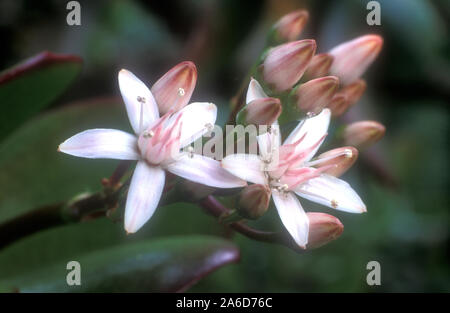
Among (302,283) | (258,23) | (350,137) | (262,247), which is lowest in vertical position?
(302,283)

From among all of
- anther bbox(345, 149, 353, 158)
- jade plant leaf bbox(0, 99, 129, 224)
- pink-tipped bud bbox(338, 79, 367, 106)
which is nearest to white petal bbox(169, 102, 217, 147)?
anther bbox(345, 149, 353, 158)

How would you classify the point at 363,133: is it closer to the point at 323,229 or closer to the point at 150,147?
the point at 323,229

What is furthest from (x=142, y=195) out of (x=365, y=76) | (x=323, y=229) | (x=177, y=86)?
(x=365, y=76)

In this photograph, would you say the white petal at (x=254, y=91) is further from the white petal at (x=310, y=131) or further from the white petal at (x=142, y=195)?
the white petal at (x=142, y=195)

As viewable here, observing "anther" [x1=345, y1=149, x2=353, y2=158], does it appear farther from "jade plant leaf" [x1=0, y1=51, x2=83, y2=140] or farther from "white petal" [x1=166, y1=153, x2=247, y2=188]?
"jade plant leaf" [x1=0, y1=51, x2=83, y2=140]
